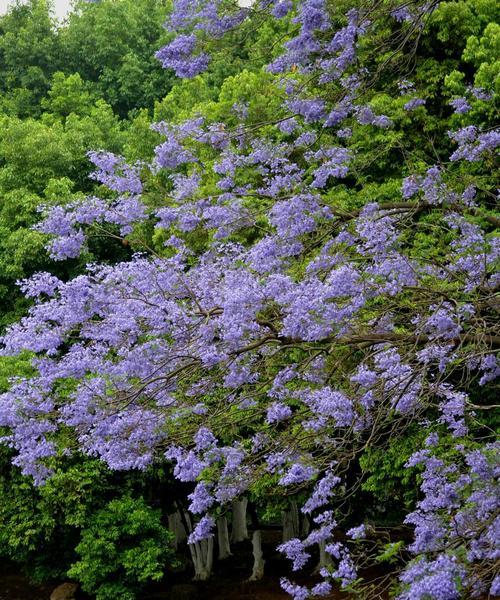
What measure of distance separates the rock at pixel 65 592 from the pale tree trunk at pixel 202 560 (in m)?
2.89

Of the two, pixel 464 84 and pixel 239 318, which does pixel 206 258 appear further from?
Answer: pixel 464 84

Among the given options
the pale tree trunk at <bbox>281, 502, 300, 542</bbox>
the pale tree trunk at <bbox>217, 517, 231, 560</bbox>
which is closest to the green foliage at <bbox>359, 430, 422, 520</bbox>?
the pale tree trunk at <bbox>281, 502, 300, 542</bbox>

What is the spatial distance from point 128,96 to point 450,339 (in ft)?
86.8

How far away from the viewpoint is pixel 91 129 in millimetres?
26203

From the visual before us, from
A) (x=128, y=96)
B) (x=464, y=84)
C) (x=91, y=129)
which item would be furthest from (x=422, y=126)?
(x=128, y=96)

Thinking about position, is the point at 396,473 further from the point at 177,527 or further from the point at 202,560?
the point at 177,527

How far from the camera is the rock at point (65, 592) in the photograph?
1881cm

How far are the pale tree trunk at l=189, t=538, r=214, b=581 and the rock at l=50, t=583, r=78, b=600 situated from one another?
2891 millimetres

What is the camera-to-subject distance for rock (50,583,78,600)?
18.8 metres

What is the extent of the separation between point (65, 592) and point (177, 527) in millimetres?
4606

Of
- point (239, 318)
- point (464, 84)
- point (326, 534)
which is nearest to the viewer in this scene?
point (239, 318)

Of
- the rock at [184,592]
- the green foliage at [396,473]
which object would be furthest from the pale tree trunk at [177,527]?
the green foliage at [396,473]

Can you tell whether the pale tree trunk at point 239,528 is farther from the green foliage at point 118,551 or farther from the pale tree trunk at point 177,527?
the green foliage at point 118,551

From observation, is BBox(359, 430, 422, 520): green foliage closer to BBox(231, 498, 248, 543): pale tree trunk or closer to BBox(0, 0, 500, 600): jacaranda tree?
BBox(0, 0, 500, 600): jacaranda tree
